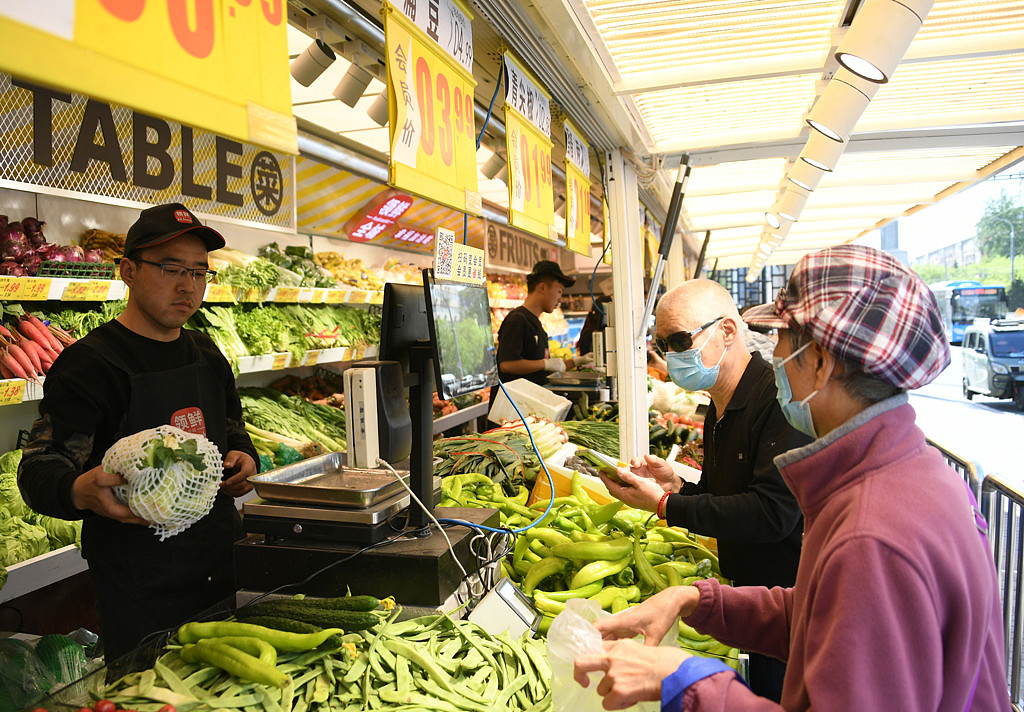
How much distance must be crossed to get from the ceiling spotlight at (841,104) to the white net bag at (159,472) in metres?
2.94

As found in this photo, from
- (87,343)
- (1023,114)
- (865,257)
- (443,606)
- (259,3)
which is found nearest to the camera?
(865,257)

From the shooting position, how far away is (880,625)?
105 cm

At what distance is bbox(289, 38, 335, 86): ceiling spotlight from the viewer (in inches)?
161

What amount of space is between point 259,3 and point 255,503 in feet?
5.29

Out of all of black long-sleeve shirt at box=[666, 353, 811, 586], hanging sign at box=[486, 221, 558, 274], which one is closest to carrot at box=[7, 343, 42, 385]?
black long-sleeve shirt at box=[666, 353, 811, 586]

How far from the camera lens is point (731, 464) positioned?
2.61m

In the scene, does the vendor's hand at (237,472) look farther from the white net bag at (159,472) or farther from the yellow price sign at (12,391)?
the yellow price sign at (12,391)

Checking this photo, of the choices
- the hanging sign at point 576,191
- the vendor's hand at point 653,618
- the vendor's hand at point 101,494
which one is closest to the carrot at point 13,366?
the vendor's hand at point 101,494

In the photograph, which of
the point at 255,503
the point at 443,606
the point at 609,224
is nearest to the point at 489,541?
the point at 443,606

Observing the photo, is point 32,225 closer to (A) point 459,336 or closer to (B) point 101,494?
(B) point 101,494

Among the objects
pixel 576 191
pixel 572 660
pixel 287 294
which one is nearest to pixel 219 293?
pixel 287 294

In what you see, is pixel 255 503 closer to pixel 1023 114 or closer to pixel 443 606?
pixel 443 606

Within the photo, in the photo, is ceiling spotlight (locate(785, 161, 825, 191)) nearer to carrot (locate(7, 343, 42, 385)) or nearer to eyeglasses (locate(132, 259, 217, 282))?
eyeglasses (locate(132, 259, 217, 282))

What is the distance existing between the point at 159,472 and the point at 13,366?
248cm
